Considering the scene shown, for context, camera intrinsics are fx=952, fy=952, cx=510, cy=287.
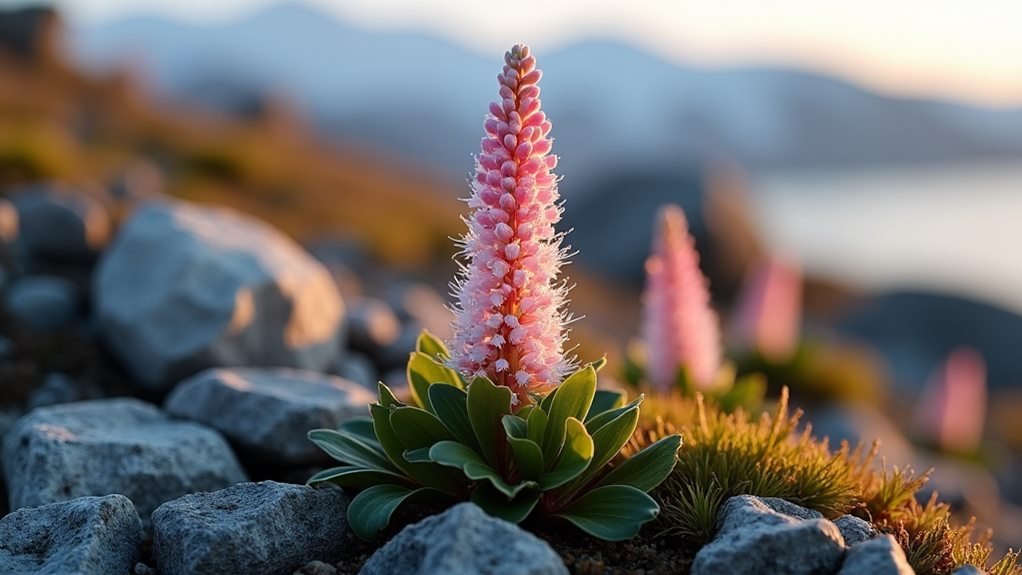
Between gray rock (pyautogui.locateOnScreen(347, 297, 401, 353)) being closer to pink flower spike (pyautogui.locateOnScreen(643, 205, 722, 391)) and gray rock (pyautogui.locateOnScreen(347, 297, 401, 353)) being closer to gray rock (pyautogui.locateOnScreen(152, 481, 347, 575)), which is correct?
pink flower spike (pyautogui.locateOnScreen(643, 205, 722, 391))

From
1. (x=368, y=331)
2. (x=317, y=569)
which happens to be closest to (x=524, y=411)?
(x=317, y=569)

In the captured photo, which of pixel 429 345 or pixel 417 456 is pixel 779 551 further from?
pixel 429 345

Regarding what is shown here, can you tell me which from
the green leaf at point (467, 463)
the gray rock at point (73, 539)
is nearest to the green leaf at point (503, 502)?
the green leaf at point (467, 463)

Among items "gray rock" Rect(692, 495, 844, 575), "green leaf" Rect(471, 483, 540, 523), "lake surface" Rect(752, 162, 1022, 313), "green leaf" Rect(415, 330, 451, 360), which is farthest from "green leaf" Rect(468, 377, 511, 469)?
"lake surface" Rect(752, 162, 1022, 313)

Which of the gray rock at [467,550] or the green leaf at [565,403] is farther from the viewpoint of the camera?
the green leaf at [565,403]

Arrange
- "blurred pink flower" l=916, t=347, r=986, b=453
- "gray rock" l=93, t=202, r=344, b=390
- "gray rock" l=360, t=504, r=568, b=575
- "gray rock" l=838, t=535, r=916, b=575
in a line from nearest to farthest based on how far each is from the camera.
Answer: "gray rock" l=360, t=504, r=568, b=575
"gray rock" l=838, t=535, r=916, b=575
"gray rock" l=93, t=202, r=344, b=390
"blurred pink flower" l=916, t=347, r=986, b=453

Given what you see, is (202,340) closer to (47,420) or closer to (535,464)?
(47,420)

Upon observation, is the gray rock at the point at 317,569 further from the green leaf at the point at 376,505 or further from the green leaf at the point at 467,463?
the green leaf at the point at 467,463
